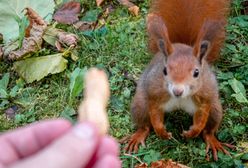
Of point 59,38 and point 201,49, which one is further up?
point 201,49

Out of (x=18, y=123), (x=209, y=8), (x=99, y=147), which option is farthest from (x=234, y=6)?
(x=99, y=147)

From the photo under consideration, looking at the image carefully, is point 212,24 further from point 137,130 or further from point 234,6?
point 234,6

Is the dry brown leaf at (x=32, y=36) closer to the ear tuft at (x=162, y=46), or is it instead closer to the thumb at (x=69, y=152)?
the ear tuft at (x=162, y=46)

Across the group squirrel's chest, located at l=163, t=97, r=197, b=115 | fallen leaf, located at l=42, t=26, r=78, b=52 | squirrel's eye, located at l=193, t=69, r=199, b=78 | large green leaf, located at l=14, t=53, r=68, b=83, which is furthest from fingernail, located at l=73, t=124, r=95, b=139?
fallen leaf, located at l=42, t=26, r=78, b=52

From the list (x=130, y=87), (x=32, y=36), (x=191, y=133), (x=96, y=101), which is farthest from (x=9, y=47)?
(x=96, y=101)

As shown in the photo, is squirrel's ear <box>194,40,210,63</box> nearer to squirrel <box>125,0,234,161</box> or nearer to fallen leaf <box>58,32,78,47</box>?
squirrel <box>125,0,234,161</box>

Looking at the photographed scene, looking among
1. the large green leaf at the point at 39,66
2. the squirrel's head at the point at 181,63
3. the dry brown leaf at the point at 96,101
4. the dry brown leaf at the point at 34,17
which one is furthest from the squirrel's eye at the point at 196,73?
the dry brown leaf at the point at 96,101

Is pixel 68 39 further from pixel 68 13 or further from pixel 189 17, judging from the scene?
pixel 189 17
